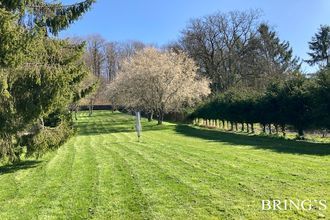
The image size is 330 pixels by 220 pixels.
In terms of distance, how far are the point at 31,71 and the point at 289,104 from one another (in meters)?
15.7

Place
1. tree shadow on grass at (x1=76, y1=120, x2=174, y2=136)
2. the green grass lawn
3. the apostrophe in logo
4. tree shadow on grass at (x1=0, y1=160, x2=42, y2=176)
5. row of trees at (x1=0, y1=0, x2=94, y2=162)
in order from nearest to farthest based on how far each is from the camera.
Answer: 1. the apostrophe in logo
2. the green grass lawn
3. row of trees at (x1=0, y1=0, x2=94, y2=162)
4. tree shadow on grass at (x1=0, y1=160, x2=42, y2=176)
5. tree shadow on grass at (x1=76, y1=120, x2=174, y2=136)

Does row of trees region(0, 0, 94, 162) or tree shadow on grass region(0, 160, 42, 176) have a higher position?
row of trees region(0, 0, 94, 162)

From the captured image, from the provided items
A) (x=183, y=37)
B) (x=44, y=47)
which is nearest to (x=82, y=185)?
(x=44, y=47)

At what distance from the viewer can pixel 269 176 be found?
29.5 feet

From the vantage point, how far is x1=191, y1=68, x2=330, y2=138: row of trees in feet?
61.2

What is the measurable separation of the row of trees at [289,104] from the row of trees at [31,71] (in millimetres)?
11841

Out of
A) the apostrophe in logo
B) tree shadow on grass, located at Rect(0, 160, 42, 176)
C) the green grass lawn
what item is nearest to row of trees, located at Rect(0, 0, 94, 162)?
tree shadow on grass, located at Rect(0, 160, 42, 176)

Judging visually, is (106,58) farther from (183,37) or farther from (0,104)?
(0,104)

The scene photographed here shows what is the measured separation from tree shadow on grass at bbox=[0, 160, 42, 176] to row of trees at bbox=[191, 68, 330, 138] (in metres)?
13.1

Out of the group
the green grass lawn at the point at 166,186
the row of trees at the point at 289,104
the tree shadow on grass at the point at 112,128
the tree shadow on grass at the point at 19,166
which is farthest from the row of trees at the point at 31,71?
the tree shadow on grass at the point at 112,128

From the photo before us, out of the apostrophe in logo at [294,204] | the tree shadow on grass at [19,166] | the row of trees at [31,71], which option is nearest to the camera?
the apostrophe in logo at [294,204]

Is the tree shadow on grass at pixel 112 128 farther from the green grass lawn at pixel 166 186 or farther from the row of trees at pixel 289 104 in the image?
the green grass lawn at pixel 166 186

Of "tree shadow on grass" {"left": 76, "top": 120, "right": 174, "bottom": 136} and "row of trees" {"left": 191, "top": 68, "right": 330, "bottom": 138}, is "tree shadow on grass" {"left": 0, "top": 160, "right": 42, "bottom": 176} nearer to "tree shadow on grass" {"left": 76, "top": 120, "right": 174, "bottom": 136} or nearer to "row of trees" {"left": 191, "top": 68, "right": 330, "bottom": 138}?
"row of trees" {"left": 191, "top": 68, "right": 330, "bottom": 138}

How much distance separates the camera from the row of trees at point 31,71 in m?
9.80
